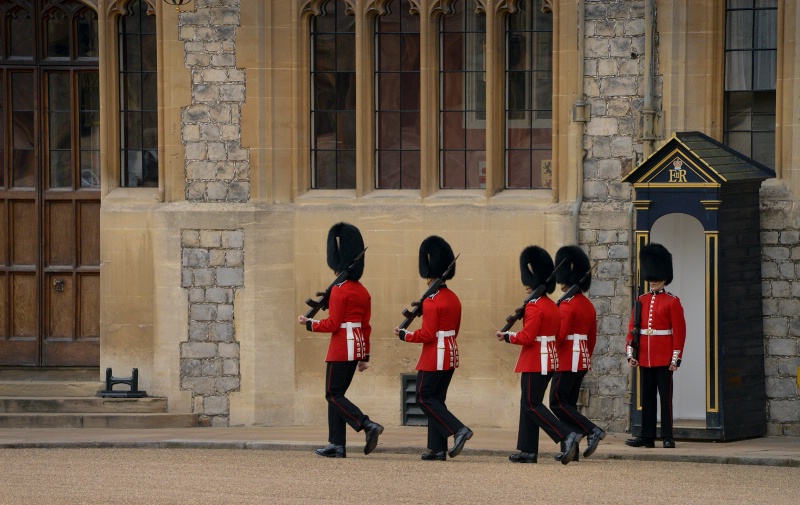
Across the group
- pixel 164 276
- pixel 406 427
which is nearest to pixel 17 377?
pixel 164 276

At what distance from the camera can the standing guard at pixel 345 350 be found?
1263cm

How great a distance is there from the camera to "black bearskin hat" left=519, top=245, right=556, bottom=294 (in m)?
12.7

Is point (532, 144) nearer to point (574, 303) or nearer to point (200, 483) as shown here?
point (574, 303)

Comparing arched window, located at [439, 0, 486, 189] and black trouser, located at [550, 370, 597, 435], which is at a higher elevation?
arched window, located at [439, 0, 486, 189]

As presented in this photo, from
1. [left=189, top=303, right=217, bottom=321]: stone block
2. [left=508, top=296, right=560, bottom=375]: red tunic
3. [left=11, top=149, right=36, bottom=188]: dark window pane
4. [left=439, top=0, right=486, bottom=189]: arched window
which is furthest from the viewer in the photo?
[left=11, top=149, right=36, bottom=188]: dark window pane

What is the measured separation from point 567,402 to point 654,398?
79 cm

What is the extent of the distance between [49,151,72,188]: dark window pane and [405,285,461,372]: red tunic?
4526mm

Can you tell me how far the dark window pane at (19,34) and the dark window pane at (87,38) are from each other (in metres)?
0.45

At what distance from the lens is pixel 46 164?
1576 cm

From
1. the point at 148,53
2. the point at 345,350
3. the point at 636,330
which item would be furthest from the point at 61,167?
the point at 636,330

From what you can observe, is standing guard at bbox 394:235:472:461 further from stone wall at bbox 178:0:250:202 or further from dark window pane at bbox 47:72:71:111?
dark window pane at bbox 47:72:71:111

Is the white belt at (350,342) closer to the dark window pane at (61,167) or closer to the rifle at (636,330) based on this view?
the rifle at (636,330)

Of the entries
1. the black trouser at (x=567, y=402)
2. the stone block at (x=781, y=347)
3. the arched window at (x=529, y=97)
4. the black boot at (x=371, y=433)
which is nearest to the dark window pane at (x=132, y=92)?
the arched window at (x=529, y=97)

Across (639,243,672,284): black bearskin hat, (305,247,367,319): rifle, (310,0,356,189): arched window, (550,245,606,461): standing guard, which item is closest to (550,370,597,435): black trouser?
(550,245,606,461): standing guard
